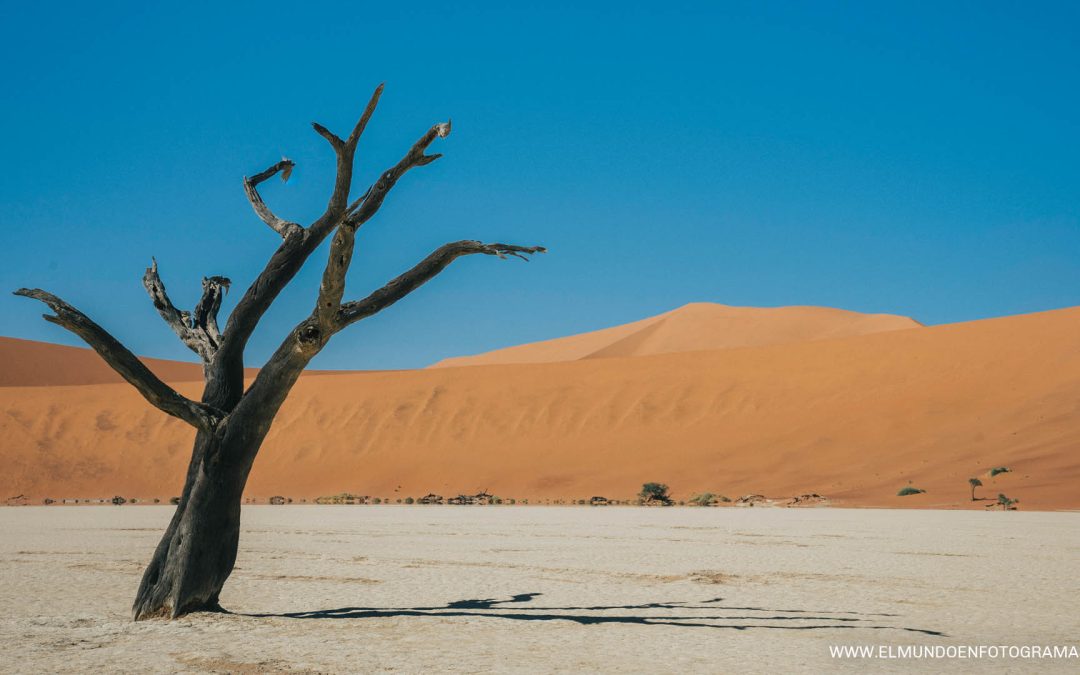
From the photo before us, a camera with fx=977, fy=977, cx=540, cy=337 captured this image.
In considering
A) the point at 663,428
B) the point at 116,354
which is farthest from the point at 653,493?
the point at 116,354

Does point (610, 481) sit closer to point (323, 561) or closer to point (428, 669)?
point (323, 561)

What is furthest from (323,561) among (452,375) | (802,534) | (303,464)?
(452,375)

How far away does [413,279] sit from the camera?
27.2 feet

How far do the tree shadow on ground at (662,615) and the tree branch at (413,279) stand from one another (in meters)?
2.54

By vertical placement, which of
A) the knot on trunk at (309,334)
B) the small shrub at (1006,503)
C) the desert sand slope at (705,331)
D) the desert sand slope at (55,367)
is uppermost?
the desert sand slope at (705,331)

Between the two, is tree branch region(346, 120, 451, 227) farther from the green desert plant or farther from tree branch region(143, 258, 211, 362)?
the green desert plant

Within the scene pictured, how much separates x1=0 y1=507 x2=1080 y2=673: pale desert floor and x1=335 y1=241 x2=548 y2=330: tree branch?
2.53m

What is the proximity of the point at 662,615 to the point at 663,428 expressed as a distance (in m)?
34.9

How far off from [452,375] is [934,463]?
30186mm

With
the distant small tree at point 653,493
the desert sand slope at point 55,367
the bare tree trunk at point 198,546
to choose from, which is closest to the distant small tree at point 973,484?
the distant small tree at point 653,493

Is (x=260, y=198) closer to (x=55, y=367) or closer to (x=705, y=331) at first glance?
(x=55, y=367)

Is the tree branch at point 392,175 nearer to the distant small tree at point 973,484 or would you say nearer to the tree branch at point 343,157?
the tree branch at point 343,157

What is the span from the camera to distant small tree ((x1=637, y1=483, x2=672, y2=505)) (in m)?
31.4

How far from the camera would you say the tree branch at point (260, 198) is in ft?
29.1
